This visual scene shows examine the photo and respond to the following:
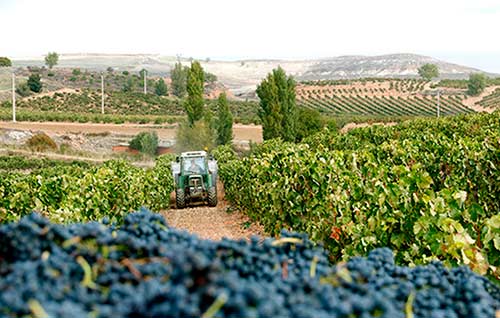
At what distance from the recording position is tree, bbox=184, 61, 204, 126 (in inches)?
1810

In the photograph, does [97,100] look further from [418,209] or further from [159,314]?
[159,314]

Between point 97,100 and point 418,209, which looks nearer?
point 418,209

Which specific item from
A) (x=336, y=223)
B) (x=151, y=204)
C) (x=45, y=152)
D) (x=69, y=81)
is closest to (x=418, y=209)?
(x=336, y=223)

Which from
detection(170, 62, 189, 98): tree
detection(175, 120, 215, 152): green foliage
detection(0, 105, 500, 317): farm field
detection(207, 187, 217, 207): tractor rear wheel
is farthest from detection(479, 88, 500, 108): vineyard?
detection(0, 105, 500, 317): farm field

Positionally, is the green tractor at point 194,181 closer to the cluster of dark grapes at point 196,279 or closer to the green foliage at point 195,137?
the cluster of dark grapes at point 196,279

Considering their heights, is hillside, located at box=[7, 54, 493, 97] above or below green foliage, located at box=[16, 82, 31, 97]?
above

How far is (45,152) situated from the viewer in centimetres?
4097

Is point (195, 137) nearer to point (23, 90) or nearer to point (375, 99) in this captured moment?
point (23, 90)

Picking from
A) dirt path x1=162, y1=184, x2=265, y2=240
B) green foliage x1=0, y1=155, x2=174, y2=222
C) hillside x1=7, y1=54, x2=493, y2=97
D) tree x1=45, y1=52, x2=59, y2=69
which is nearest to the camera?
green foliage x1=0, y1=155, x2=174, y2=222

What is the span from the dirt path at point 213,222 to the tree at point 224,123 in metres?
25.0

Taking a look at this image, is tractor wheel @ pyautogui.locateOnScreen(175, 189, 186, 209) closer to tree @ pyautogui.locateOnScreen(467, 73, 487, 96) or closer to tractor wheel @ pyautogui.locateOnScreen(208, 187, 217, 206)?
tractor wheel @ pyautogui.locateOnScreen(208, 187, 217, 206)

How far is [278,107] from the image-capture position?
38094 mm

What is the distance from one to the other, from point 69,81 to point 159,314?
87.8m

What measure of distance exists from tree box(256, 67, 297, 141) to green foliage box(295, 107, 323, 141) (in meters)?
1.23
